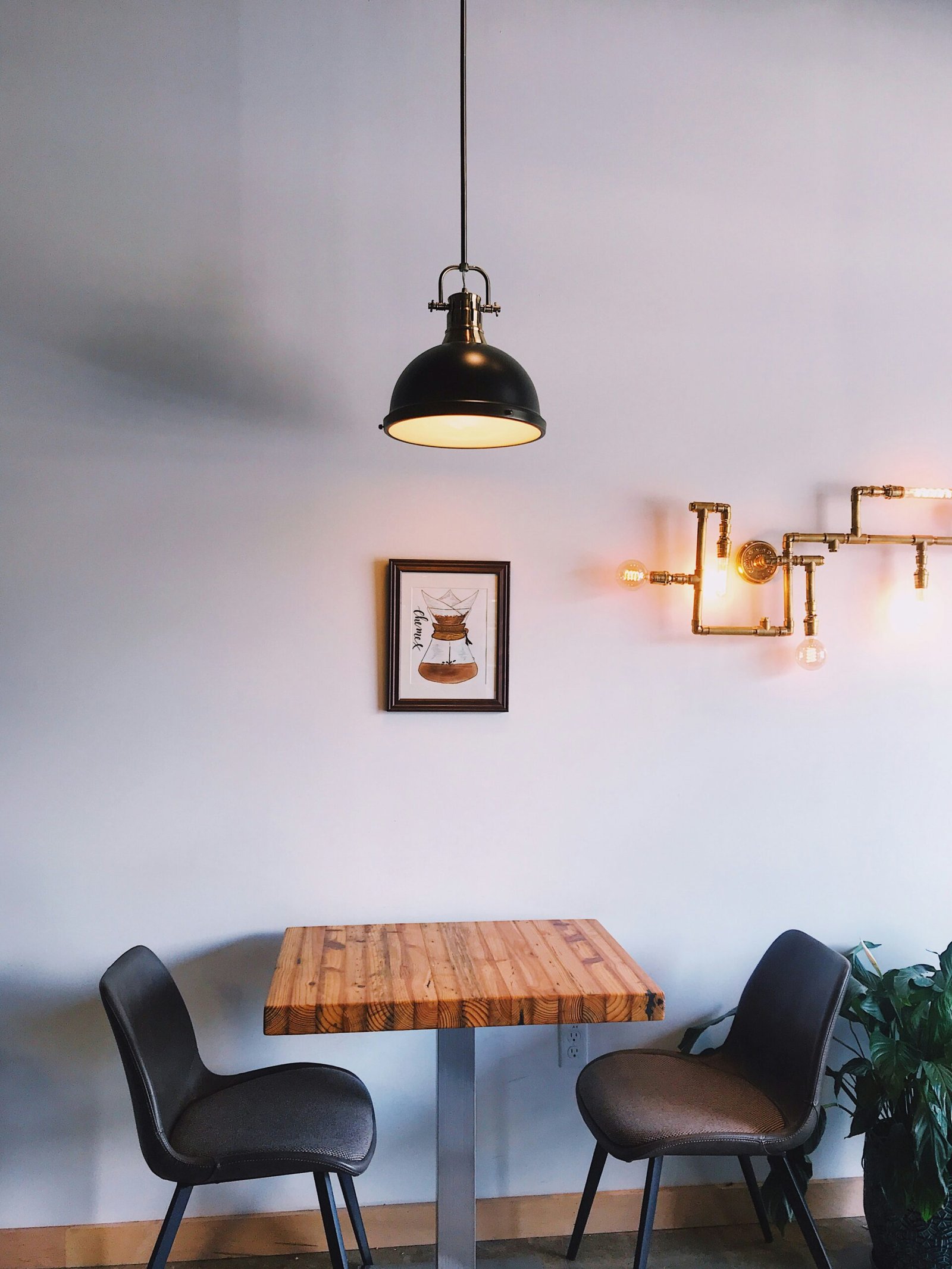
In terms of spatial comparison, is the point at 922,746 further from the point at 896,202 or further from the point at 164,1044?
the point at 164,1044

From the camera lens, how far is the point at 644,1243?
191 cm

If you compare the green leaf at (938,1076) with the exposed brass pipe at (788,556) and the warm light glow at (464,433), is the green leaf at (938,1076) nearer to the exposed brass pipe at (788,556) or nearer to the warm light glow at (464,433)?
the exposed brass pipe at (788,556)

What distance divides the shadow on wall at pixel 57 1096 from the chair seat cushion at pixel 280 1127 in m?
0.35

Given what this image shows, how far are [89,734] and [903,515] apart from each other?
2.31 metres

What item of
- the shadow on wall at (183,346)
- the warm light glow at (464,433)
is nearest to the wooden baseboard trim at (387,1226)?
the warm light glow at (464,433)

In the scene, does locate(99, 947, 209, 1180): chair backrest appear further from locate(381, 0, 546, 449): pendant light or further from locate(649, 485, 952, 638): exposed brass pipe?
locate(649, 485, 952, 638): exposed brass pipe

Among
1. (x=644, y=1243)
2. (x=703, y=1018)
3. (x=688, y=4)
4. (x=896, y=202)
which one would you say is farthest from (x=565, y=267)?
(x=644, y=1243)

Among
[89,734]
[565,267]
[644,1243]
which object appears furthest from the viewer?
[565,267]

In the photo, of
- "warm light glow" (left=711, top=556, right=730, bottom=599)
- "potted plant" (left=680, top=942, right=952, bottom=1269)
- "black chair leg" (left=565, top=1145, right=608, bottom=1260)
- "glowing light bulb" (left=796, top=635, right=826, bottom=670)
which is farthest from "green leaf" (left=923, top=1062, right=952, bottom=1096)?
"warm light glow" (left=711, top=556, right=730, bottom=599)

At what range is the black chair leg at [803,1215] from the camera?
1964 millimetres

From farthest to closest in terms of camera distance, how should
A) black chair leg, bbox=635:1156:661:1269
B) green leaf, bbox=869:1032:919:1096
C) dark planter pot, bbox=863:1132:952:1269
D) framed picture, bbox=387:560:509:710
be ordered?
1. framed picture, bbox=387:560:509:710
2. dark planter pot, bbox=863:1132:952:1269
3. green leaf, bbox=869:1032:919:1096
4. black chair leg, bbox=635:1156:661:1269

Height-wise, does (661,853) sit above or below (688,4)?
below

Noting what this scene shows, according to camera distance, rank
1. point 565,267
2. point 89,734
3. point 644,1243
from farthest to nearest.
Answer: point 565,267
point 89,734
point 644,1243

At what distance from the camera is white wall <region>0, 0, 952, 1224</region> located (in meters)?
2.27
